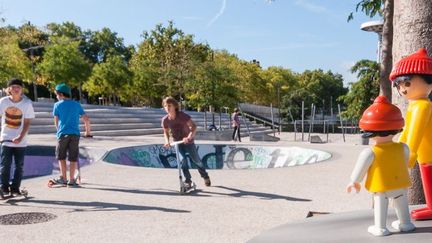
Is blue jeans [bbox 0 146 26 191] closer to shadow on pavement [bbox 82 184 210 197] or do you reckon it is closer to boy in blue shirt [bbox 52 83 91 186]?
boy in blue shirt [bbox 52 83 91 186]

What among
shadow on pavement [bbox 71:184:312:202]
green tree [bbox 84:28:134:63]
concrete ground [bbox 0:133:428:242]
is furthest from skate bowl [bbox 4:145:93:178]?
green tree [bbox 84:28:134:63]

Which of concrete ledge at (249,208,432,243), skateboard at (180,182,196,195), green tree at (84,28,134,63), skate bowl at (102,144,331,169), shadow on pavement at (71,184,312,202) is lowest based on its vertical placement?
skate bowl at (102,144,331,169)

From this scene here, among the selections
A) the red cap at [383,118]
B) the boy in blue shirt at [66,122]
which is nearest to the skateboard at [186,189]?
the boy in blue shirt at [66,122]

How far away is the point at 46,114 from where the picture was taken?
83.3 feet

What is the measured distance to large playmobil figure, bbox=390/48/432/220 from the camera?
290 cm

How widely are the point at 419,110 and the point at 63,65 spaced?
Result: 39.2 meters

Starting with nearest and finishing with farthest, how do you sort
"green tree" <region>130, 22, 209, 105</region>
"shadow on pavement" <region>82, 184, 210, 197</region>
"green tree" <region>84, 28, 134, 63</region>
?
"shadow on pavement" <region>82, 184, 210, 197</region> → "green tree" <region>130, 22, 209, 105</region> → "green tree" <region>84, 28, 134, 63</region>

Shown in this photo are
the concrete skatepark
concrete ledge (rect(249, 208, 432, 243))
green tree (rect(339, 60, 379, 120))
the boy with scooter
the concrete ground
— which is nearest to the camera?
concrete ledge (rect(249, 208, 432, 243))

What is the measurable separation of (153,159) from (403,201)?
1267cm

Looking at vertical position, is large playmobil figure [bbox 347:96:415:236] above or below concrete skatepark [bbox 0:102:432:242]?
above

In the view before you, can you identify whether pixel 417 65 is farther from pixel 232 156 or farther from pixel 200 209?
pixel 232 156

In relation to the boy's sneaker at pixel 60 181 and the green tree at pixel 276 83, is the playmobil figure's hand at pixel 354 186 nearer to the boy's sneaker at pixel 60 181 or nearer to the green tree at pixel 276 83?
the boy's sneaker at pixel 60 181

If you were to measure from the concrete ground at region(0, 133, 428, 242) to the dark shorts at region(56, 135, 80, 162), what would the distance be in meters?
0.62

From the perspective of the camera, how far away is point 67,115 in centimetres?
785
